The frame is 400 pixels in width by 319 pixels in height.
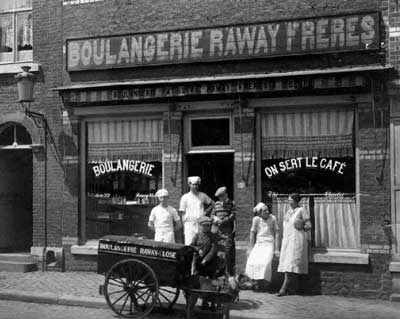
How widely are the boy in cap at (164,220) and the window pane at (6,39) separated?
5192 mm

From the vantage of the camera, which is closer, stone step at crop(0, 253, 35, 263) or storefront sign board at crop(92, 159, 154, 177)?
storefront sign board at crop(92, 159, 154, 177)

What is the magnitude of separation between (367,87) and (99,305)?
5.55m

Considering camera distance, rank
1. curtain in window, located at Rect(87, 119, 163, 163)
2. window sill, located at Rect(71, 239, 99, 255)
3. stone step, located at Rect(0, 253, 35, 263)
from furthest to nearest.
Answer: stone step, located at Rect(0, 253, 35, 263) → window sill, located at Rect(71, 239, 99, 255) → curtain in window, located at Rect(87, 119, 163, 163)

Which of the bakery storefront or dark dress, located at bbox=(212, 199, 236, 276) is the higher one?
the bakery storefront

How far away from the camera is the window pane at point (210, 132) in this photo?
1223 cm

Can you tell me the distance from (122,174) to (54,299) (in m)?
3.19

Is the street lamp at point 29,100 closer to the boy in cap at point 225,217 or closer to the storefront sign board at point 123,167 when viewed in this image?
the storefront sign board at point 123,167

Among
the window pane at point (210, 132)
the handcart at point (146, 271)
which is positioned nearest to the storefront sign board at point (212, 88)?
the window pane at point (210, 132)

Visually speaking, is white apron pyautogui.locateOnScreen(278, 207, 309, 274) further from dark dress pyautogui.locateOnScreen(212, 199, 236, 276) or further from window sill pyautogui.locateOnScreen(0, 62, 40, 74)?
window sill pyautogui.locateOnScreen(0, 62, 40, 74)

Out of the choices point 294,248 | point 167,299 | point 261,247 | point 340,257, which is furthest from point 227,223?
point 167,299

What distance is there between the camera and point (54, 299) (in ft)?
34.9

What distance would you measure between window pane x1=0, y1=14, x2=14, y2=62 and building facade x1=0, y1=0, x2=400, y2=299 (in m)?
0.06

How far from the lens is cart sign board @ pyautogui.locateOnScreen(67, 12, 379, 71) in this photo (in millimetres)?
11250

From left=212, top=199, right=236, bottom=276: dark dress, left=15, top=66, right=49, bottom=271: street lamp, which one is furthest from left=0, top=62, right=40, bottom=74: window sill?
left=212, top=199, right=236, bottom=276: dark dress
